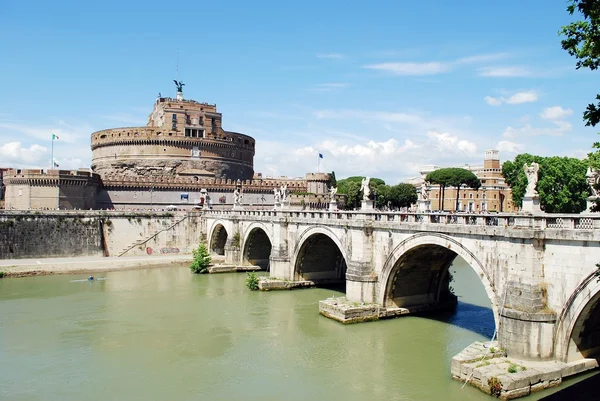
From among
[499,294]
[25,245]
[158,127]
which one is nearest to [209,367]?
[499,294]

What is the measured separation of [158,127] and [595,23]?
206 ft

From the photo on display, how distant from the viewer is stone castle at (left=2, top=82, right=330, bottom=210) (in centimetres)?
5791

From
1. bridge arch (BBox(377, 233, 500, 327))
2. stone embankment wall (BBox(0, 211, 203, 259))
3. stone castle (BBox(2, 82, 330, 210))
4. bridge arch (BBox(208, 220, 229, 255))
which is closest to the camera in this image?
bridge arch (BBox(377, 233, 500, 327))

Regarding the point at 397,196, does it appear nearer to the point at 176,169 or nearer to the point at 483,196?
the point at 483,196

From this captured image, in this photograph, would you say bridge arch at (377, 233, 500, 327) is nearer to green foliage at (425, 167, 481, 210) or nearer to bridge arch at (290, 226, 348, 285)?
bridge arch at (290, 226, 348, 285)

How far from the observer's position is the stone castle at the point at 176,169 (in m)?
57.9

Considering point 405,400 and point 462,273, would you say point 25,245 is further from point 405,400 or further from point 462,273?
point 405,400

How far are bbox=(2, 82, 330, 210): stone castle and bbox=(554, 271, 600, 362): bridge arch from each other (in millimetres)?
43092

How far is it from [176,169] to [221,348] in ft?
160

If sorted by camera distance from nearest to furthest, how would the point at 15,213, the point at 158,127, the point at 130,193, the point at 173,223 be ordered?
the point at 15,213
the point at 173,223
the point at 130,193
the point at 158,127

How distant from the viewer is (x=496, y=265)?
55.0ft

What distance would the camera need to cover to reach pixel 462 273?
Result: 1447 inches

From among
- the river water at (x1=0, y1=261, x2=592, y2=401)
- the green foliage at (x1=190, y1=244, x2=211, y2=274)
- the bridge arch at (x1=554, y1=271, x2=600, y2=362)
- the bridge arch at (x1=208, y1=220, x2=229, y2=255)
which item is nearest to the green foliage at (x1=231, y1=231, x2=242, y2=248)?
the green foliage at (x1=190, y1=244, x2=211, y2=274)

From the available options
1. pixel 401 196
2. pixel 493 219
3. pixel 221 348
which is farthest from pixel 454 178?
pixel 221 348
